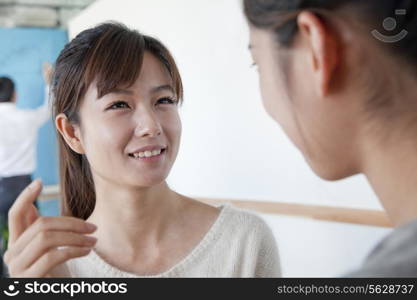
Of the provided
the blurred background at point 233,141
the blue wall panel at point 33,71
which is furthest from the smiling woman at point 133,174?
the blue wall panel at point 33,71

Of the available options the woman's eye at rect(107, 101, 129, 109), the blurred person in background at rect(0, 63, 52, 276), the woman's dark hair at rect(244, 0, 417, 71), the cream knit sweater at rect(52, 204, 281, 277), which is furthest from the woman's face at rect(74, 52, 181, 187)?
the blurred person in background at rect(0, 63, 52, 276)

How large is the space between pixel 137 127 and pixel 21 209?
7.6 inches

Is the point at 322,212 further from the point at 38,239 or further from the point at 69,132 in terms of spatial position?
the point at 38,239

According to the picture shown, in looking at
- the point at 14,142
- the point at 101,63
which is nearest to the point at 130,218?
the point at 101,63

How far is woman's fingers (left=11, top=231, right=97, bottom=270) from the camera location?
397mm

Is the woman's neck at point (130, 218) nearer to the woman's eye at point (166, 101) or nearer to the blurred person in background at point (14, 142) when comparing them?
the woman's eye at point (166, 101)

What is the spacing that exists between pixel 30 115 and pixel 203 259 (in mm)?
1373

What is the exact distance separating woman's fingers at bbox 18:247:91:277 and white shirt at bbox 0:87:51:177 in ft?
4.55

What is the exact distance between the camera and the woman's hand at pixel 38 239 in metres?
0.40

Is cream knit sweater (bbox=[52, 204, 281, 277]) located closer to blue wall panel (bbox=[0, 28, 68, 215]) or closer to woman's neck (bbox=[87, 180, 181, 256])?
woman's neck (bbox=[87, 180, 181, 256])

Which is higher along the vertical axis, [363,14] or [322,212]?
[363,14]

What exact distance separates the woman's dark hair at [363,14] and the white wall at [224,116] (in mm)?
865

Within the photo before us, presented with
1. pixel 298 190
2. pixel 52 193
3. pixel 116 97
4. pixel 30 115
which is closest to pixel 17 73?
pixel 30 115

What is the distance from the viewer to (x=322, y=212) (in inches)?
42.6
